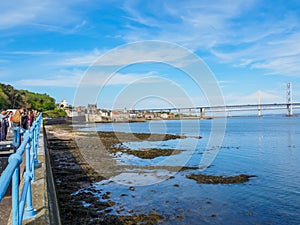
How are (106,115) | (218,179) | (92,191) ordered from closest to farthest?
(92,191) → (218,179) → (106,115)

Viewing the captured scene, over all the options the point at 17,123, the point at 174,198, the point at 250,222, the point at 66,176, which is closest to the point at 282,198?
the point at 250,222

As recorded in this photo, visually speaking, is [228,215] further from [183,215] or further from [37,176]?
[37,176]

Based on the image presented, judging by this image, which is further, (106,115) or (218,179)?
(106,115)

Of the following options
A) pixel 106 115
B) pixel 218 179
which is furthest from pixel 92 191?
pixel 106 115

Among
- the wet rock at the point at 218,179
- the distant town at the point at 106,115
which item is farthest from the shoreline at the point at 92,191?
the distant town at the point at 106,115

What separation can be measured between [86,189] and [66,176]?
7.61 ft

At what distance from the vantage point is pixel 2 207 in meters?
5.08

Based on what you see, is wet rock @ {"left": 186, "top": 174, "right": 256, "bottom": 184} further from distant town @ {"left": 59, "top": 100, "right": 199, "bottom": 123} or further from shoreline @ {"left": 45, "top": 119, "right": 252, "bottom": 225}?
Answer: distant town @ {"left": 59, "top": 100, "right": 199, "bottom": 123}

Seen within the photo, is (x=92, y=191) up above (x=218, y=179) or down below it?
above

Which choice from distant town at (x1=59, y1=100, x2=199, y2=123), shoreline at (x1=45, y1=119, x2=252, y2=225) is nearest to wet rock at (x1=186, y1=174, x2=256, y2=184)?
shoreline at (x1=45, y1=119, x2=252, y2=225)

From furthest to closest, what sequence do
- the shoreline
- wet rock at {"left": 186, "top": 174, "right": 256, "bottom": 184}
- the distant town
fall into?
the distant town, wet rock at {"left": 186, "top": 174, "right": 256, "bottom": 184}, the shoreline

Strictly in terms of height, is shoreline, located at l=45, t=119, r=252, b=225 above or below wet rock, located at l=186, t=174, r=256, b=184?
above

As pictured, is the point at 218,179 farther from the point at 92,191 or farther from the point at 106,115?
the point at 106,115

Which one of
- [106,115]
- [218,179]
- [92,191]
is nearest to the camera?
[92,191]
